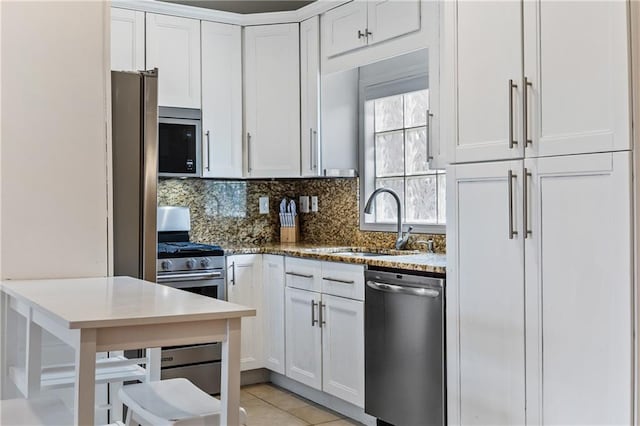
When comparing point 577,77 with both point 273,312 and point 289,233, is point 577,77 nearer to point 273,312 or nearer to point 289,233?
point 273,312

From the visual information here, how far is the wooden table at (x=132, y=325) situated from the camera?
161cm

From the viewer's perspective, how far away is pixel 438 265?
9.88 ft

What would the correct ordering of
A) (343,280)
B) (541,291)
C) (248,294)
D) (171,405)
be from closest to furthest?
(171,405)
(541,291)
(343,280)
(248,294)

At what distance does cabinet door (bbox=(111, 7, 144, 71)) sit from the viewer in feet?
14.0

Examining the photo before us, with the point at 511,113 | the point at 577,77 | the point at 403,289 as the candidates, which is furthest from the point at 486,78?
the point at 403,289

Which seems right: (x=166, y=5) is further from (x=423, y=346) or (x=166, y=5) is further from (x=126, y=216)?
(x=423, y=346)

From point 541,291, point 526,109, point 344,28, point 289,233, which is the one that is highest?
point 344,28

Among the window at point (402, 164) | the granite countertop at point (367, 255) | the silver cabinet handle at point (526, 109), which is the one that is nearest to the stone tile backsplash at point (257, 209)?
the window at point (402, 164)

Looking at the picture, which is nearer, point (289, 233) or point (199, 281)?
point (199, 281)

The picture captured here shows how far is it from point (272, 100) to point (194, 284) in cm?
137

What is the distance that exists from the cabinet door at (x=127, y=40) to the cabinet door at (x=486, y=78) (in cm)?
223

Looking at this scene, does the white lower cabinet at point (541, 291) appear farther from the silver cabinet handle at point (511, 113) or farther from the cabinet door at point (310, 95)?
the cabinet door at point (310, 95)

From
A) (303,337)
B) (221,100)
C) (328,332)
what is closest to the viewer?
(328,332)

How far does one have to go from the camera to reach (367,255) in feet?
13.4
